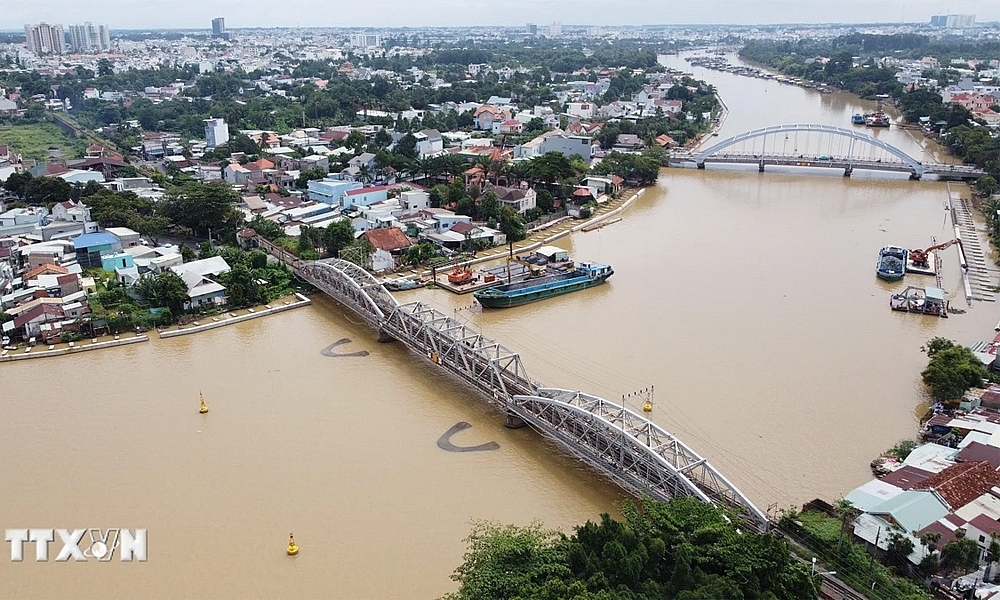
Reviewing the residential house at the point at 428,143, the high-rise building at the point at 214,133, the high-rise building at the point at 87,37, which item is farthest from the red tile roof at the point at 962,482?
the high-rise building at the point at 87,37

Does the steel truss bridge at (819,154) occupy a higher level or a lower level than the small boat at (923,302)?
higher

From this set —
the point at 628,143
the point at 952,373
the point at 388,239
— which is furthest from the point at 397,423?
the point at 628,143

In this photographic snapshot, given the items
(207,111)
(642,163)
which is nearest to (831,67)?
(642,163)

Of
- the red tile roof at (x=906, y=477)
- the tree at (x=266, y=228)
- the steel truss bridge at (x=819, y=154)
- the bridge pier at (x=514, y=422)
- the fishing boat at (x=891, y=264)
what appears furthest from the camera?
the steel truss bridge at (x=819, y=154)

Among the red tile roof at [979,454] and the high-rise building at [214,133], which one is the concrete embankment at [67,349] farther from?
the high-rise building at [214,133]

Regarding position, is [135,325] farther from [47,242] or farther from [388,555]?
[388,555]

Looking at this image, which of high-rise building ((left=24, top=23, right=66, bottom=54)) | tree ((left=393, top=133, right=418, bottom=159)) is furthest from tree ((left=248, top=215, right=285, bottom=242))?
high-rise building ((left=24, top=23, right=66, bottom=54))
